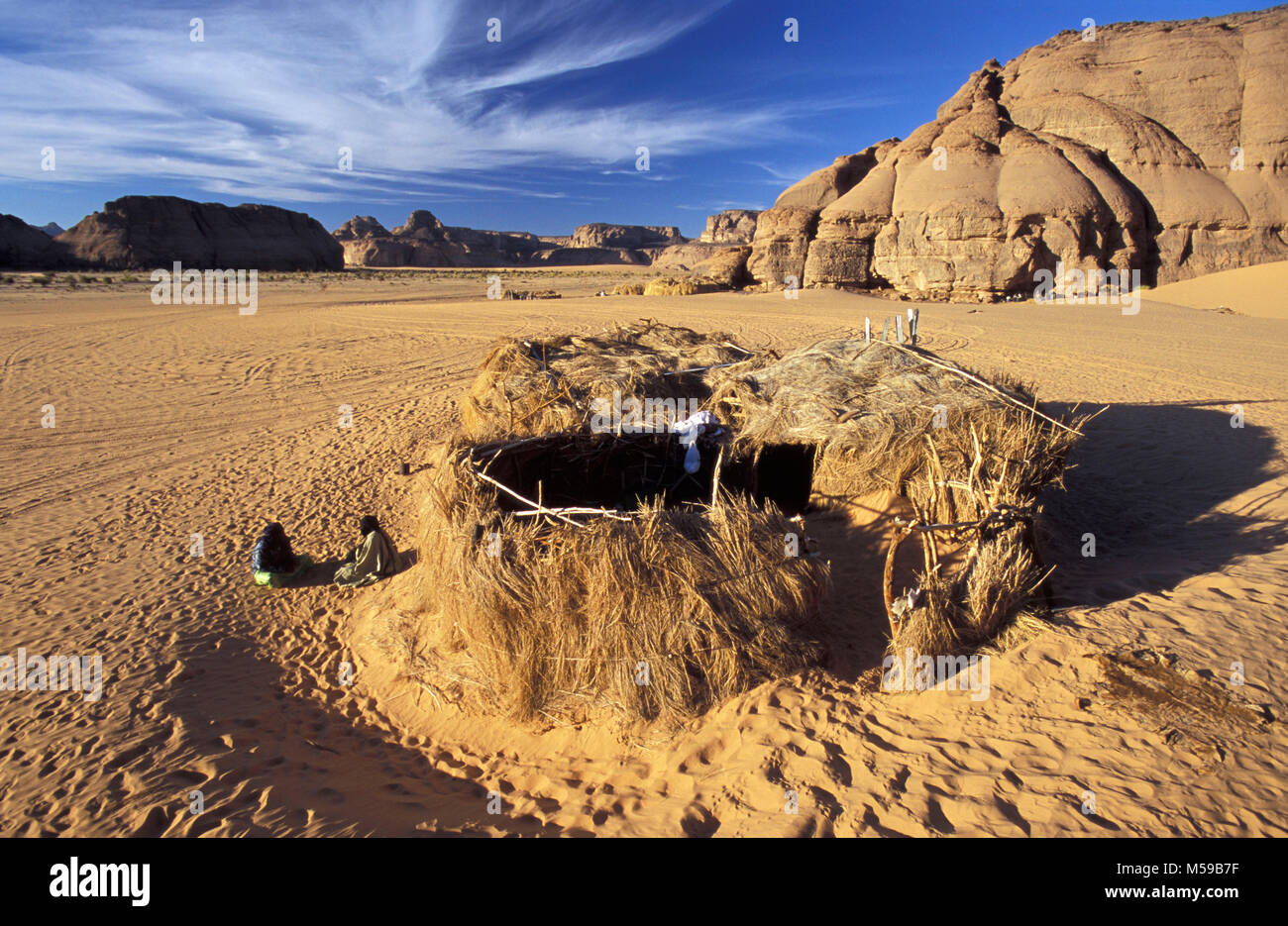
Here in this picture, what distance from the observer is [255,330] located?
63.7 feet

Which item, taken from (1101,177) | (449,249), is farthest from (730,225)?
(1101,177)

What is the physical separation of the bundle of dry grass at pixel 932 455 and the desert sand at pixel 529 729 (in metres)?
0.39

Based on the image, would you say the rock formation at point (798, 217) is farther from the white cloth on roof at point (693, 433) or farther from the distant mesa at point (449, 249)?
the distant mesa at point (449, 249)

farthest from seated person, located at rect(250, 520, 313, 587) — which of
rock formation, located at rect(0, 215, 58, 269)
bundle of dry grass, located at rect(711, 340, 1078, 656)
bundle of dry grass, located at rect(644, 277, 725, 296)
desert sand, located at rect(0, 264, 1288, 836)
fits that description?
rock formation, located at rect(0, 215, 58, 269)

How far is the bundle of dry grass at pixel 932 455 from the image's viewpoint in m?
4.00

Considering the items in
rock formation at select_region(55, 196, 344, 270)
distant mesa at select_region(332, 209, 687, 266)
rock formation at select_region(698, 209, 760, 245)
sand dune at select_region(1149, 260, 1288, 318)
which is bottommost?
sand dune at select_region(1149, 260, 1288, 318)

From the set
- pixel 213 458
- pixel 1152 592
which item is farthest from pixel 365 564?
pixel 1152 592

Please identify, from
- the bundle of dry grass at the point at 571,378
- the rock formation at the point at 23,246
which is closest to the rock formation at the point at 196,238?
the rock formation at the point at 23,246

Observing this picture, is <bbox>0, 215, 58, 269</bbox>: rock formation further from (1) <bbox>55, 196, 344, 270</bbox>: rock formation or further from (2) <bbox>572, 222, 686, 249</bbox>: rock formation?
(2) <bbox>572, 222, 686, 249</bbox>: rock formation

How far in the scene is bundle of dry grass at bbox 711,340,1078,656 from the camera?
4.00 metres

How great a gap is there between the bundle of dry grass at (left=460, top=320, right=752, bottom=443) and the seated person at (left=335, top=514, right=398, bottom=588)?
1520mm

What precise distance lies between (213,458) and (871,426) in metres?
9.55

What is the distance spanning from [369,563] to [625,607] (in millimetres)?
3590
